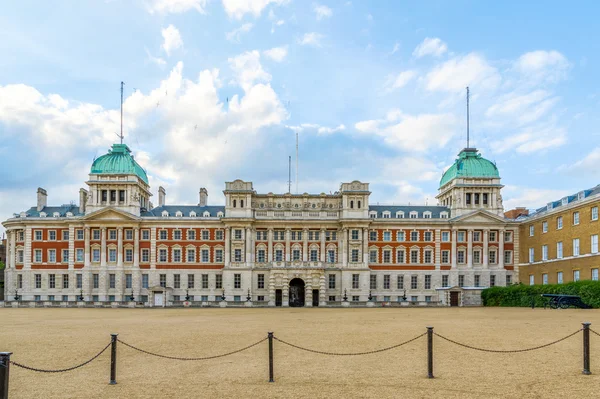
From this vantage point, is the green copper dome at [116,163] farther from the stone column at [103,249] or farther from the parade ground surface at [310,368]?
the parade ground surface at [310,368]

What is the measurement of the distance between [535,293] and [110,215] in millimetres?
53988

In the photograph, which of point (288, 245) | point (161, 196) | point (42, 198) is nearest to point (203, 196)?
point (161, 196)

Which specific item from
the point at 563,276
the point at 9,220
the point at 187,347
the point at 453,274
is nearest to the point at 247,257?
the point at 453,274

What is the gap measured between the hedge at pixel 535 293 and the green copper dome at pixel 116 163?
50.0m

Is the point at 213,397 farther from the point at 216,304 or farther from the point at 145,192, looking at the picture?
the point at 145,192

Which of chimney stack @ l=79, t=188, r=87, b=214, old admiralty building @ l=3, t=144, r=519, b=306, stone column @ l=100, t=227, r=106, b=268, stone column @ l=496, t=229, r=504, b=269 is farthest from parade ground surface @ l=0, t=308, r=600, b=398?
chimney stack @ l=79, t=188, r=87, b=214

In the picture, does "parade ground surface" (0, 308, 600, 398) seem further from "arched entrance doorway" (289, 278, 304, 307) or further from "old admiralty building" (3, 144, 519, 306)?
"arched entrance doorway" (289, 278, 304, 307)

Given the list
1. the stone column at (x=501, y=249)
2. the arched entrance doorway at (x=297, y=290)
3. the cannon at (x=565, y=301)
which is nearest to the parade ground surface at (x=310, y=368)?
the cannon at (x=565, y=301)

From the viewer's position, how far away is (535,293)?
187 feet

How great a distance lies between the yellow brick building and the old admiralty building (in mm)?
2976

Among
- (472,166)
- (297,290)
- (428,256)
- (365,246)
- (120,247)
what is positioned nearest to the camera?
(120,247)

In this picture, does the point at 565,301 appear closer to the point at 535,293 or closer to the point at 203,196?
the point at 535,293

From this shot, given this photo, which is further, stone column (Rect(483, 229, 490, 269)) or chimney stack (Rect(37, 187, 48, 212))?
chimney stack (Rect(37, 187, 48, 212))

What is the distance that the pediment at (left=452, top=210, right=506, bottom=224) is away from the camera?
76375 millimetres
